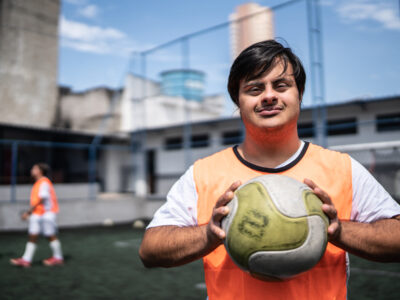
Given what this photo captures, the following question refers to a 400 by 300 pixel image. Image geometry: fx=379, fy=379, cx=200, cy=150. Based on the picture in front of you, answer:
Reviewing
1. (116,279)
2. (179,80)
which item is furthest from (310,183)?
(179,80)

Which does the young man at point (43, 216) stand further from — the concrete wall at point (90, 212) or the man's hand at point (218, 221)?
the man's hand at point (218, 221)

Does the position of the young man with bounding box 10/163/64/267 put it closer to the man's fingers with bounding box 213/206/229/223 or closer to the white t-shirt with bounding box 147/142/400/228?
the white t-shirt with bounding box 147/142/400/228

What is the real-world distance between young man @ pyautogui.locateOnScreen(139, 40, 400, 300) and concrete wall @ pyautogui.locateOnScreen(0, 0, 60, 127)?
20.1 meters

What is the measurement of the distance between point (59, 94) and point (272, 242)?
77.1 feet

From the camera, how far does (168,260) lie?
1.49m

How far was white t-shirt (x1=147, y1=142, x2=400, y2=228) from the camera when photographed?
4.95 ft

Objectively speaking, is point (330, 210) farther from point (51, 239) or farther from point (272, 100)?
point (51, 239)

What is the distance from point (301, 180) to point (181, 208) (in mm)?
522

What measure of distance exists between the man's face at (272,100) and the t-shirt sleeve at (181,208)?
0.39 meters

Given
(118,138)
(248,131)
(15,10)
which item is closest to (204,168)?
(248,131)

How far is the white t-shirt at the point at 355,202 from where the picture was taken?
151 centimetres

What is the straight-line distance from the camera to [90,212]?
1369 centimetres

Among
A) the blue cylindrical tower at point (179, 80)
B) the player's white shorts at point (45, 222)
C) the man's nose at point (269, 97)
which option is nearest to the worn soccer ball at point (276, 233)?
the man's nose at point (269, 97)

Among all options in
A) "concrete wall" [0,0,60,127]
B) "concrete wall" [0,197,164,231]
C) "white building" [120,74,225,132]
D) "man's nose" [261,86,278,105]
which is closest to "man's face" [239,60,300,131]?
"man's nose" [261,86,278,105]
